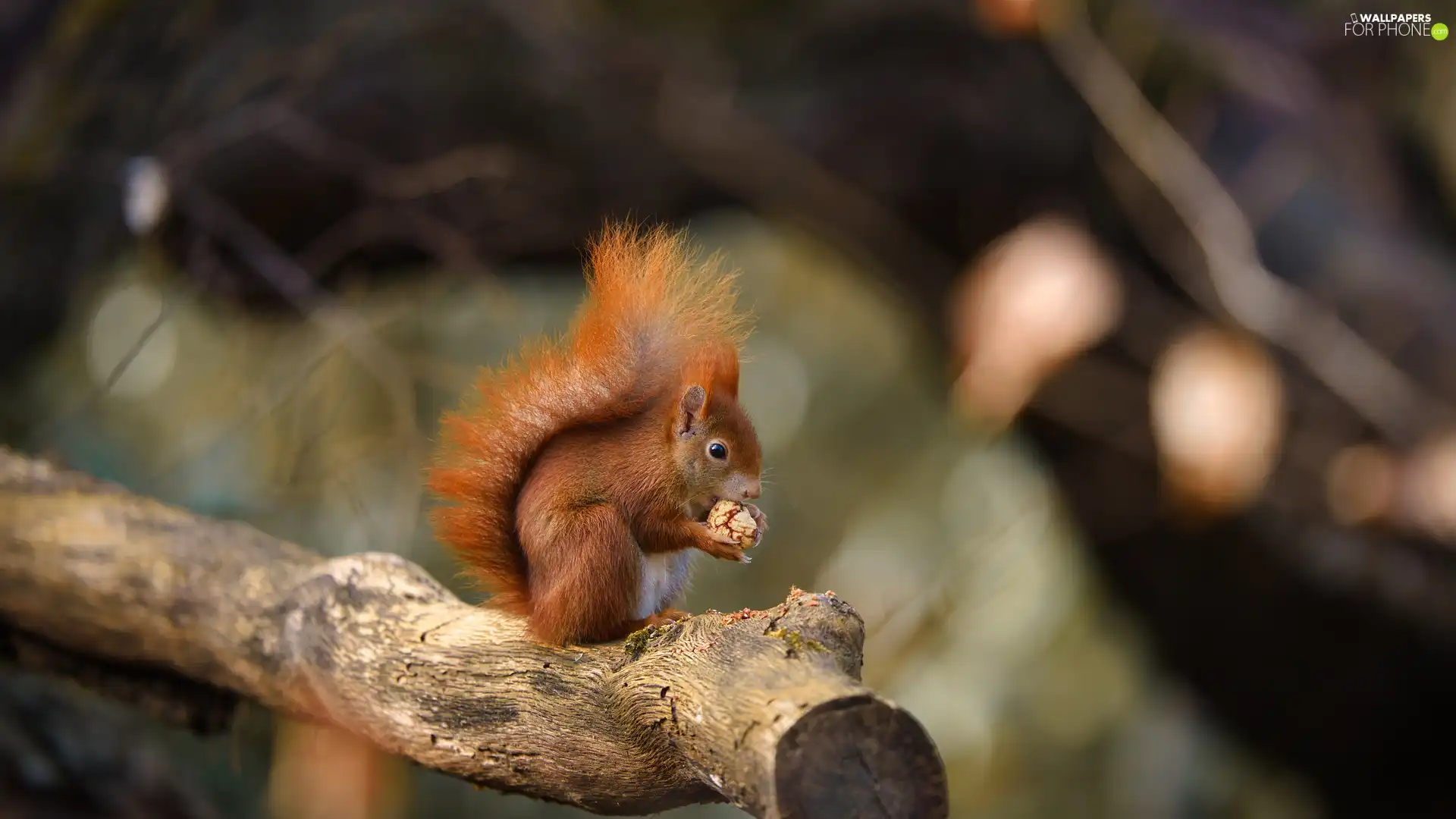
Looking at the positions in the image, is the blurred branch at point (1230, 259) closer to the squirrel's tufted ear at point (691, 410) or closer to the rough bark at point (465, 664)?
the squirrel's tufted ear at point (691, 410)

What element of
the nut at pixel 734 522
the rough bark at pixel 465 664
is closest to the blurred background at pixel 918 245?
the rough bark at pixel 465 664

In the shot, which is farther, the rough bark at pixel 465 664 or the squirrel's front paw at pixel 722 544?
the squirrel's front paw at pixel 722 544

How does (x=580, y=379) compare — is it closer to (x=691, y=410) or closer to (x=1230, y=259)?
(x=691, y=410)

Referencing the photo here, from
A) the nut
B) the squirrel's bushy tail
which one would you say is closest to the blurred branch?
the squirrel's bushy tail

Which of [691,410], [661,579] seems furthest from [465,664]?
[691,410]

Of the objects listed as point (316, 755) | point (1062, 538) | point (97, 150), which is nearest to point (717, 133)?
point (97, 150)

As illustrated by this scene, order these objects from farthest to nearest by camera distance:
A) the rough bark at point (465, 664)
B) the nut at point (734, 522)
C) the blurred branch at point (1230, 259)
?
the blurred branch at point (1230, 259), the nut at point (734, 522), the rough bark at point (465, 664)
